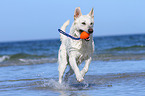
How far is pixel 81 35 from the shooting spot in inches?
228

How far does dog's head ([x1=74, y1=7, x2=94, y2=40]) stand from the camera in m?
5.68

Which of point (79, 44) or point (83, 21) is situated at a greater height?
point (83, 21)

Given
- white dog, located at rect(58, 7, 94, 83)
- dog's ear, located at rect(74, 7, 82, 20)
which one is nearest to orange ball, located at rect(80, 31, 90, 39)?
white dog, located at rect(58, 7, 94, 83)

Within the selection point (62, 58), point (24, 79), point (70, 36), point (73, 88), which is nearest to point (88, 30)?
point (70, 36)

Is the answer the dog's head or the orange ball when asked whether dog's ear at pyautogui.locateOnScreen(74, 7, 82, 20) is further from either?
the orange ball

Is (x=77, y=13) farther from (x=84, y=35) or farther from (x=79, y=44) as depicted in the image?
(x=79, y=44)

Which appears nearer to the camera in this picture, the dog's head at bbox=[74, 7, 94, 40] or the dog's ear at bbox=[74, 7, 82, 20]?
the dog's head at bbox=[74, 7, 94, 40]

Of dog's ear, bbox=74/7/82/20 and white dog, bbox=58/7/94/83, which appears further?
dog's ear, bbox=74/7/82/20

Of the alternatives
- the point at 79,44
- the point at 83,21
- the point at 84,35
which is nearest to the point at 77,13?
the point at 83,21

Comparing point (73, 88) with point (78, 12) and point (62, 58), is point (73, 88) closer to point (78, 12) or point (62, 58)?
point (62, 58)

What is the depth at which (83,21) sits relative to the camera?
571 cm

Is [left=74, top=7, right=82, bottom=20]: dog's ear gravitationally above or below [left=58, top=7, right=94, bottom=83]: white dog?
above

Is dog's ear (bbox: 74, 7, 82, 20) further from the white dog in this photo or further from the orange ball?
the orange ball

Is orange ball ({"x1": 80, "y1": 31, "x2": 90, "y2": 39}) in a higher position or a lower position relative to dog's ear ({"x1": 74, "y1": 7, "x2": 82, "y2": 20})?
lower
